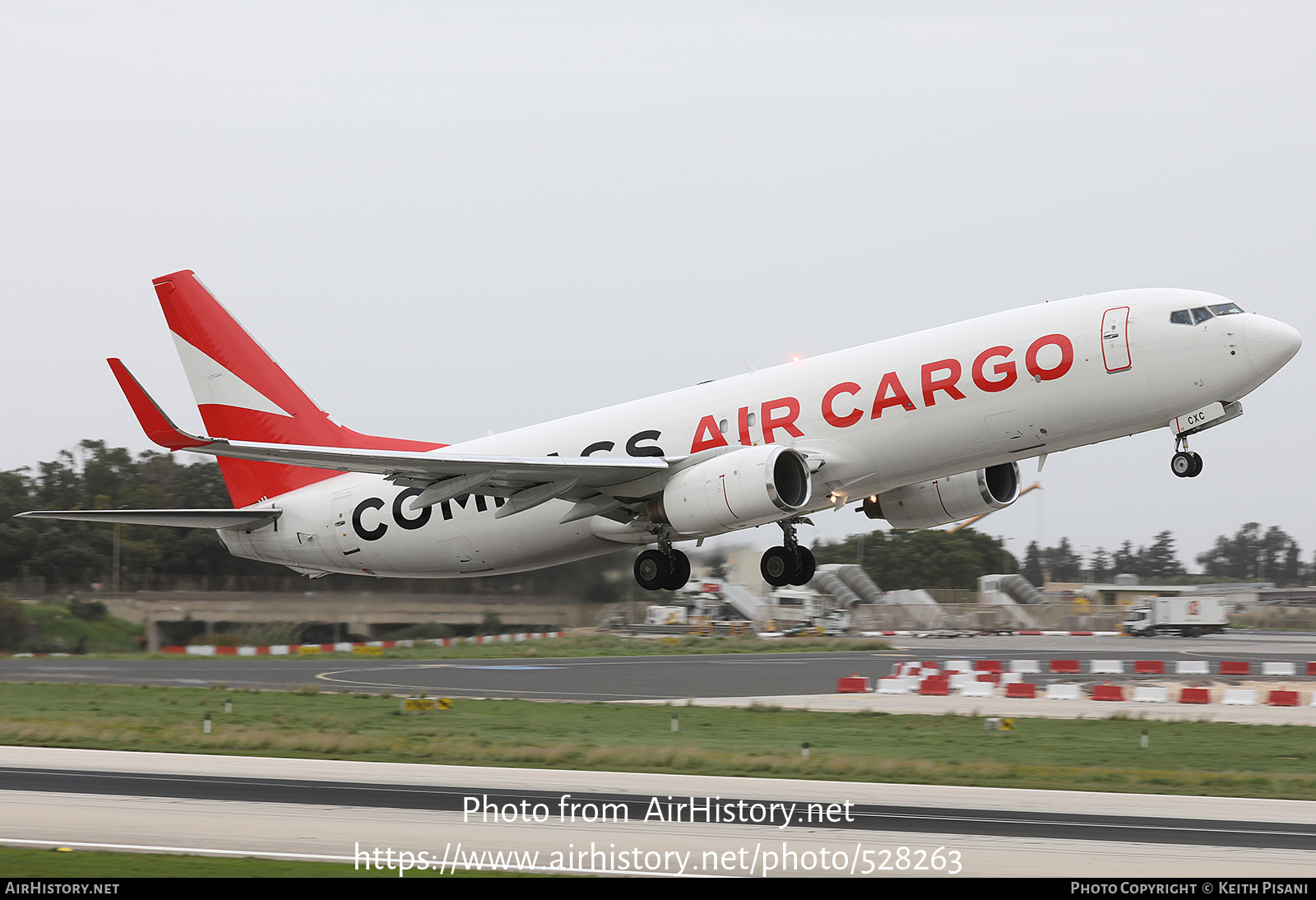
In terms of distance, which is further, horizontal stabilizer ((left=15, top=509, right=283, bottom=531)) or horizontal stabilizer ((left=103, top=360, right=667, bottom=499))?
horizontal stabilizer ((left=15, top=509, right=283, bottom=531))

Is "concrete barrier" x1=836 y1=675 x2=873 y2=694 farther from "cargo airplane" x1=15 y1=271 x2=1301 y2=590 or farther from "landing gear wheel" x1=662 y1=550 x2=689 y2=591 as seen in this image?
"landing gear wheel" x1=662 y1=550 x2=689 y2=591

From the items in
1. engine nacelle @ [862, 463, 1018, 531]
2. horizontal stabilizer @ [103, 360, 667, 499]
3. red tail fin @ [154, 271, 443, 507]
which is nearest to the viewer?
horizontal stabilizer @ [103, 360, 667, 499]

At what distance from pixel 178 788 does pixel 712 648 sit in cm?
5473

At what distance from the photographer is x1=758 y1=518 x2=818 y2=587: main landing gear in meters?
30.8

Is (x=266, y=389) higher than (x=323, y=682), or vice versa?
(x=266, y=389)

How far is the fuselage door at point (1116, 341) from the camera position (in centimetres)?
2580

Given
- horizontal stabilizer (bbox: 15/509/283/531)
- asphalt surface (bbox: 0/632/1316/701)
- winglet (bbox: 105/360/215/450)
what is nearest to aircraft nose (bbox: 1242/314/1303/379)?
winglet (bbox: 105/360/215/450)

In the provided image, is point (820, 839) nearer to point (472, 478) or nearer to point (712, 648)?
point (472, 478)

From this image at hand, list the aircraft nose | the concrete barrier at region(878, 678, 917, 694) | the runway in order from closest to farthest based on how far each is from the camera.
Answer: the runway → the aircraft nose → the concrete barrier at region(878, 678, 917, 694)

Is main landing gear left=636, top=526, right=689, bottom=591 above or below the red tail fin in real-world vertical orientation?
below

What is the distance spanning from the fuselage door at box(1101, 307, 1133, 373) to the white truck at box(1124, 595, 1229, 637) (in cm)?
6810
